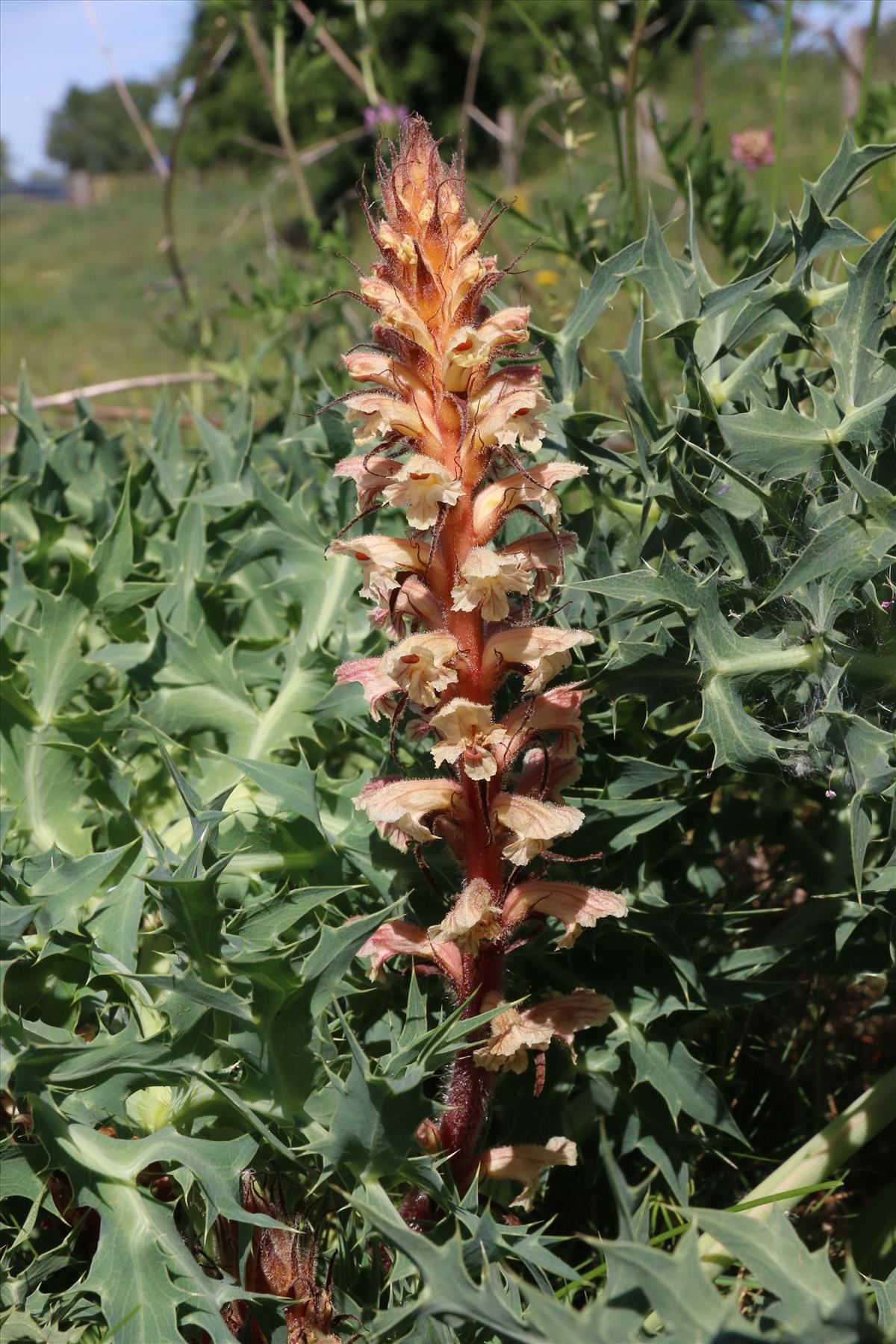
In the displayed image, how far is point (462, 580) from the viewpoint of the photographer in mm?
1368

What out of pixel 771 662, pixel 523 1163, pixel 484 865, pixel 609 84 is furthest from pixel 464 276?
pixel 609 84

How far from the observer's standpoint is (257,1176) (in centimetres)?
156

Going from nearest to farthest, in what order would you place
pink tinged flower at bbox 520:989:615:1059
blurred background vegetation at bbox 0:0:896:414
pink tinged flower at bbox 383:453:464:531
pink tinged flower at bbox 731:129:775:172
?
pink tinged flower at bbox 383:453:464:531 → pink tinged flower at bbox 520:989:615:1059 → blurred background vegetation at bbox 0:0:896:414 → pink tinged flower at bbox 731:129:775:172

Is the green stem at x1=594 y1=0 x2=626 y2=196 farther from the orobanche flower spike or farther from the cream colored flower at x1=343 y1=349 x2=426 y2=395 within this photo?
the cream colored flower at x1=343 y1=349 x2=426 y2=395

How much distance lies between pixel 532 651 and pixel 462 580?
0.39 ft

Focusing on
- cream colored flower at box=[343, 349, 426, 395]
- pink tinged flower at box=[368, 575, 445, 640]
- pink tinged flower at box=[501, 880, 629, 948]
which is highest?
cream colored flower at box=[343, 349, 426, 395]

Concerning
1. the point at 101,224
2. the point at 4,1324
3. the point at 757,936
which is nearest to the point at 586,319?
the point at 757,936

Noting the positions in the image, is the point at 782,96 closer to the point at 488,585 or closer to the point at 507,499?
the point at 507,499

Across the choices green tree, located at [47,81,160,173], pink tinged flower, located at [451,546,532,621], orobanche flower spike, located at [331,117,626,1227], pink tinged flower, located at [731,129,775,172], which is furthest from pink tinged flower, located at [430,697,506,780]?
green tree, located at [47,81,160,173]

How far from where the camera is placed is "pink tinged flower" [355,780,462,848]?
1379mm

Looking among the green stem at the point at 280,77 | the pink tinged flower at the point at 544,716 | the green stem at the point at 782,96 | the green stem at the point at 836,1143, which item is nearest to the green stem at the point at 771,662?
the pink tinged flower at the point at 544,716

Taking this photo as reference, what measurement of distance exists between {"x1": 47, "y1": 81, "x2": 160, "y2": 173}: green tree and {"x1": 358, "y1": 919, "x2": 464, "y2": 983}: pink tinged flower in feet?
196

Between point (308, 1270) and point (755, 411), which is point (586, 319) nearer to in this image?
point (755, 411)

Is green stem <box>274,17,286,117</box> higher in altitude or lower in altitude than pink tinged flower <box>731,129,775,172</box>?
higher
